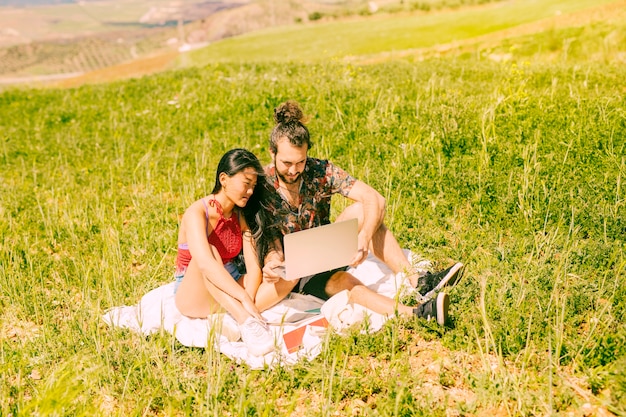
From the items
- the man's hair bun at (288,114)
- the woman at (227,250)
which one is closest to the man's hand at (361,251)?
the woman at (227,250)

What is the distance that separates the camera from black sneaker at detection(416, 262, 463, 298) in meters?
3.92

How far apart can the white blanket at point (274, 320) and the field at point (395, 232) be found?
11 centimetres

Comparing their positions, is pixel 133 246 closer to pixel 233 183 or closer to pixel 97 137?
pixel 233 183

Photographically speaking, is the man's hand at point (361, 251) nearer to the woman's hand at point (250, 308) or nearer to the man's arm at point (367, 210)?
the man's arm at point (367, 210)

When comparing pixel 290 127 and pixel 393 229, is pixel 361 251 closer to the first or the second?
pixel 290 127

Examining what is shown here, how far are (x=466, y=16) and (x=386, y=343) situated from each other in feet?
72.2

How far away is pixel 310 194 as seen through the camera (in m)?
4.29

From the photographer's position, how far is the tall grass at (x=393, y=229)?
3.12m

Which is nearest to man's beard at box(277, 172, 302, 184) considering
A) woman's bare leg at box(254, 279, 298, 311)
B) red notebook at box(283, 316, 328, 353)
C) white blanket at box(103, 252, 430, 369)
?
woman's bare leg at box(254, 279, 298, 311)

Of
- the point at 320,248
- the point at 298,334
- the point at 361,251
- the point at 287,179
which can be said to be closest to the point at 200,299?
the point at 298,334

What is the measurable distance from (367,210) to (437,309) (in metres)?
0.95

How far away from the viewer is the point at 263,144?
7.57 metres

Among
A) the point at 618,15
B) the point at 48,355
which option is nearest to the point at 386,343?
the point at 48,355

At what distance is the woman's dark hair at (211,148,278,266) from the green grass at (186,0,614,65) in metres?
12.1
